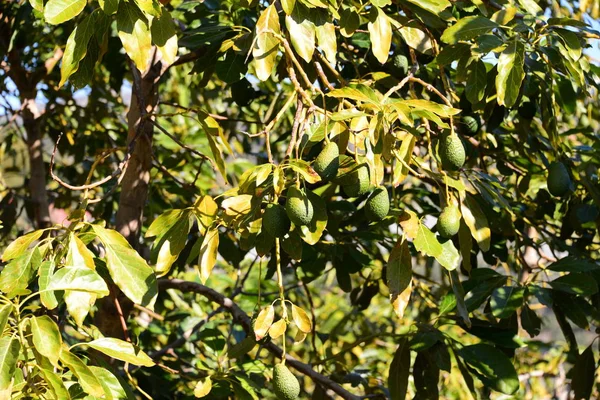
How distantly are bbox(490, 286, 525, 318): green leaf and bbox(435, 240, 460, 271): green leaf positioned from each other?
1.02 ft

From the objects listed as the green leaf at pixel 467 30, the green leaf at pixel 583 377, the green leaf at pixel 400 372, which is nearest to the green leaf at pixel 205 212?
the green leaf at pixel 467 30

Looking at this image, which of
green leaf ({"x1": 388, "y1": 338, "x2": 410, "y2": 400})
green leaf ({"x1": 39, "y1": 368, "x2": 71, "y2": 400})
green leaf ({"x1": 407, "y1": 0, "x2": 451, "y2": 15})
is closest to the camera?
green leaf ({"x1": 39, "y1": 368, "x2": 71, "y2": 400})

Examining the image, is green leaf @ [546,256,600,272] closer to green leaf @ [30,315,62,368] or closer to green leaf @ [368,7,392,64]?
green leaf @ [368,7,392,64]

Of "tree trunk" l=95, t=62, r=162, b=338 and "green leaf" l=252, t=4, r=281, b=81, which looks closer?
"green leaf" l=252, t=4, r=281, b=81

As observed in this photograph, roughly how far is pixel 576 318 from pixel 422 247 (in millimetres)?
600

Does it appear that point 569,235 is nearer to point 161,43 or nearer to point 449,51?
point 449,51

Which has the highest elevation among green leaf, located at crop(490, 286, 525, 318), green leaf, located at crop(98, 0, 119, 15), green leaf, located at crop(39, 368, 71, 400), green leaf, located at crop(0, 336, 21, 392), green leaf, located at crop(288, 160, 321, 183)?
green leaf, located at crop(98, 0, 119, 15)

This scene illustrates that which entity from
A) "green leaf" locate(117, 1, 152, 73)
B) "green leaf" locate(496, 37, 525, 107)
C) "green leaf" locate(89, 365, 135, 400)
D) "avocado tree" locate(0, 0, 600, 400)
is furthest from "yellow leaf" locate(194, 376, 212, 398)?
"green leaf" locate(496, 37, 525, 107)

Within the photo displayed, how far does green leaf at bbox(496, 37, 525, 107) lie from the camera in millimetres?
1444

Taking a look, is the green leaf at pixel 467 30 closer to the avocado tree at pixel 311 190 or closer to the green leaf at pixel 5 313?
the avocado tree at pixel 311 190

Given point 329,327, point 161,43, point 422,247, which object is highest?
point 161,43

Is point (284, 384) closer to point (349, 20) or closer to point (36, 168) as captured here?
point (349, 20)

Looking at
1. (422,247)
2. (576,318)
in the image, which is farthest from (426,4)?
(576,318)

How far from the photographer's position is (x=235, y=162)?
108 inches
